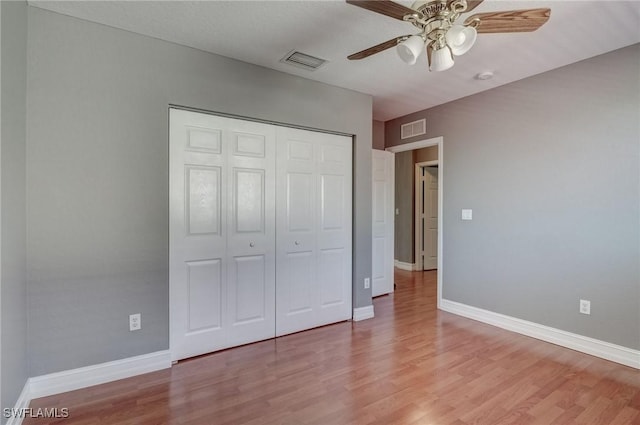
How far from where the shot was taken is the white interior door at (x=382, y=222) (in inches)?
176

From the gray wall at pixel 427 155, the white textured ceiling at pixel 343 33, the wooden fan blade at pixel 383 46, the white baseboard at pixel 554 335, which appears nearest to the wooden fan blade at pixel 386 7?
the wooden fan blade at pixel 383 46

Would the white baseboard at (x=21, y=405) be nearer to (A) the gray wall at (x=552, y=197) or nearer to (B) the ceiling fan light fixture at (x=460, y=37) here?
(B) the ceiling fan light fixture at (x=460, y=37)

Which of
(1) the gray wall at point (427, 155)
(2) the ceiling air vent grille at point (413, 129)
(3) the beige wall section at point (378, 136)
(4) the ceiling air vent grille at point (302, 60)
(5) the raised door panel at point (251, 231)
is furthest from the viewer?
(1) the gray wall at point (427, 155)

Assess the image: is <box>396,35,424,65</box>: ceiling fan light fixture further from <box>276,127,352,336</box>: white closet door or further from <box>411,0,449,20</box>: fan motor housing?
<box>276,127,352,336</box>: white closet door

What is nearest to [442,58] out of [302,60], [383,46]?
[383,46]

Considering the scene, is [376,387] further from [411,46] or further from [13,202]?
[13,202]

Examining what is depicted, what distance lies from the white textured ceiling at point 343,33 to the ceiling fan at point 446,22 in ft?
1.50

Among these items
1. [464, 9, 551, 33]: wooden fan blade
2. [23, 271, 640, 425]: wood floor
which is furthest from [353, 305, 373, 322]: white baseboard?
[464, 9, 551, 33]: wooden fan blade

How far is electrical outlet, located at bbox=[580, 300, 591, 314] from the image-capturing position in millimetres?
2734

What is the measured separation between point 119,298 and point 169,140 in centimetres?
124

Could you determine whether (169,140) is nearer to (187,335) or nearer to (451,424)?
(187,335)

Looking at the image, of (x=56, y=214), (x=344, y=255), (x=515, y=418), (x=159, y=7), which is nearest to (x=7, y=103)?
(x=56, y=214)

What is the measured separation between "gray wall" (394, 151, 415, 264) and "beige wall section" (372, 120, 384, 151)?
5.32 ft

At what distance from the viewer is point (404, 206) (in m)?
6.34
